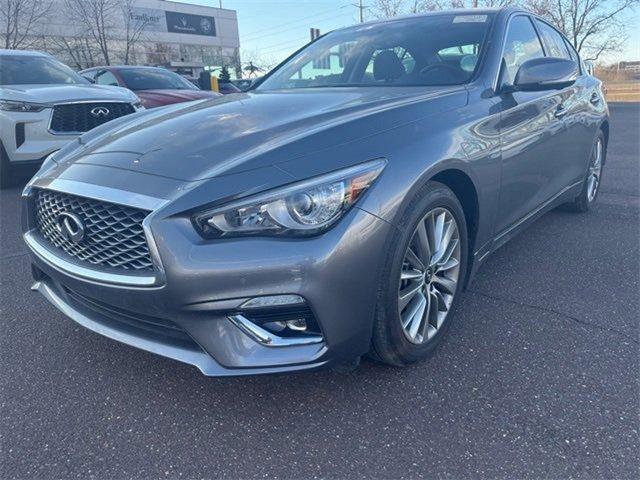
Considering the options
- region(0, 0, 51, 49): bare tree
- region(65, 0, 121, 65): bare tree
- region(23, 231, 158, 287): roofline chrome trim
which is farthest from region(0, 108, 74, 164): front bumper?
region(65, 0, 121, 65): bare tree

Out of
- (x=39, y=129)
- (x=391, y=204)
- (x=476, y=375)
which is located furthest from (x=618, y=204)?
(x=39, y=129)

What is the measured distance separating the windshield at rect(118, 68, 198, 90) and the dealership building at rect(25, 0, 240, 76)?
19.3m

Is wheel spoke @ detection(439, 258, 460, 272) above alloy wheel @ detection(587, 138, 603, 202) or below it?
above

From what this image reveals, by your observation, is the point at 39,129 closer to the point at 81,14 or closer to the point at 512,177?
the point at 512,177

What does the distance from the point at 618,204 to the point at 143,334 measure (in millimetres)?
4833

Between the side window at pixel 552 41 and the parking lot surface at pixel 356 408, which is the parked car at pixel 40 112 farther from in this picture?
the side window at pixel 552 41

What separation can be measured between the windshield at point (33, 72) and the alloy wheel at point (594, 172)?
6189 millimetres

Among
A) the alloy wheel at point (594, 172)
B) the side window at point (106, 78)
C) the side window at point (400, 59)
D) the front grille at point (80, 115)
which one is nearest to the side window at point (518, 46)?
the side window at point (400, 59)

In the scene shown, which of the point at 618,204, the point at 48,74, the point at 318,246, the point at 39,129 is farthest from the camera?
the point at 48,74

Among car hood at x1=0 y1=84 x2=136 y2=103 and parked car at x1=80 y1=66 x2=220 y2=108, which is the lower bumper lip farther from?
parked car at x1=80 y1=66 x2=220 y2=108

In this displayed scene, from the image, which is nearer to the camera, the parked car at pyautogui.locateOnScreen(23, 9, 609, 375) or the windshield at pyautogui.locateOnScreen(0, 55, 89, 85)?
the parked car at pyautogui.locateOnScreen(23, 9, 609, 375)

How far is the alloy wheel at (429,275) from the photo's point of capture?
6.99 ft

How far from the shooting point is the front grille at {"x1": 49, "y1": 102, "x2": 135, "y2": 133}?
5719 mm

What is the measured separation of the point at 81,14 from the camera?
24969 mm
